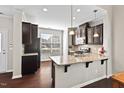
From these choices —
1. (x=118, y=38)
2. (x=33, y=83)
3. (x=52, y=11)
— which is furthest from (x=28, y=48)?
(x=118, y=38)

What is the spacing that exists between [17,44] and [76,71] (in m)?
2.44

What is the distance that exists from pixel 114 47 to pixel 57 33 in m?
5.77

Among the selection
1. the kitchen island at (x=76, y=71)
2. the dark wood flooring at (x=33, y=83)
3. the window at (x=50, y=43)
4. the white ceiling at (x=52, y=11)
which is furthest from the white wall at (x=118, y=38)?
the window at (x=50, y=43)

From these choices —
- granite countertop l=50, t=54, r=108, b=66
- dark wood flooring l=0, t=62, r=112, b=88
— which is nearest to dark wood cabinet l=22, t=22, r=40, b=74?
dark wood flooring l=0, t=62, r=112, b=88

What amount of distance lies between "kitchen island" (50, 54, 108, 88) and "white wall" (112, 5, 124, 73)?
1.46ft

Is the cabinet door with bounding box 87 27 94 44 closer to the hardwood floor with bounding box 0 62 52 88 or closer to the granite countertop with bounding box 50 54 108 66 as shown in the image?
the granite countertop with bounding box 50 54 108 66

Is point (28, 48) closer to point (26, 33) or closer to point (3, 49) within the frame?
point (26, 33)

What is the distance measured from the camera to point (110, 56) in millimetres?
4551

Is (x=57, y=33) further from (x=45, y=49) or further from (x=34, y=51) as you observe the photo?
(x=34, y=51)

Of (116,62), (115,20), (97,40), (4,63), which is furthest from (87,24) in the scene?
(4,63)

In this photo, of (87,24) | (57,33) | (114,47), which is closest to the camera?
(114,47)

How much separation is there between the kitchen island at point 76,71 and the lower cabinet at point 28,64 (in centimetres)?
159

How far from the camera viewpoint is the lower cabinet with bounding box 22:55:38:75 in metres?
4.78

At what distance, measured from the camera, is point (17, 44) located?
444 cm
